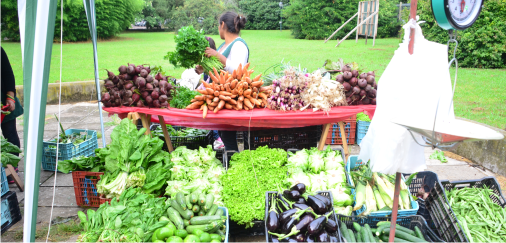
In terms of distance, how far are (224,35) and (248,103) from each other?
118 cm

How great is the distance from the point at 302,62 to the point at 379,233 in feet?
36.2

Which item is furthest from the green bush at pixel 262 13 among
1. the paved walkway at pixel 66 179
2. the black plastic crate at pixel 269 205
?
the black plastic crate at pixel 269 205

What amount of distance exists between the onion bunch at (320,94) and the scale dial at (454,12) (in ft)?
6.11

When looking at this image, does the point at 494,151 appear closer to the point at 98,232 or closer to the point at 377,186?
the point at 377,186

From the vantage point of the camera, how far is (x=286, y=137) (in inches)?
167

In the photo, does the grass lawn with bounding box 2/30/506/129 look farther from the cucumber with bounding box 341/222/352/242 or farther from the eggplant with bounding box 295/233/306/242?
the eggplant with bounding box 295/233/306/242

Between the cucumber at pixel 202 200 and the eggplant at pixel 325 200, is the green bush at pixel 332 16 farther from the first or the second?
the cucumber at pixel 202 200

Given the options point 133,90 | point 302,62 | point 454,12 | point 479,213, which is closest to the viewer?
point 454,12

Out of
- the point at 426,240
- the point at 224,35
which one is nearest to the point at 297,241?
the point at 426,240

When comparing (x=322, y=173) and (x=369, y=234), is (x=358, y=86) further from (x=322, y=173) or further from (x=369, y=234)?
(x=369, y=234)

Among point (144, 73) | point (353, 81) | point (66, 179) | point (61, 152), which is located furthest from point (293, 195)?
point (61, 152)

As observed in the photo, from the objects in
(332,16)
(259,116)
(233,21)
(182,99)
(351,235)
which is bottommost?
(351,235)

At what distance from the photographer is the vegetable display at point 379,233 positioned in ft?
8.04

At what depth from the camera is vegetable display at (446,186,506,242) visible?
2552 millimetres
